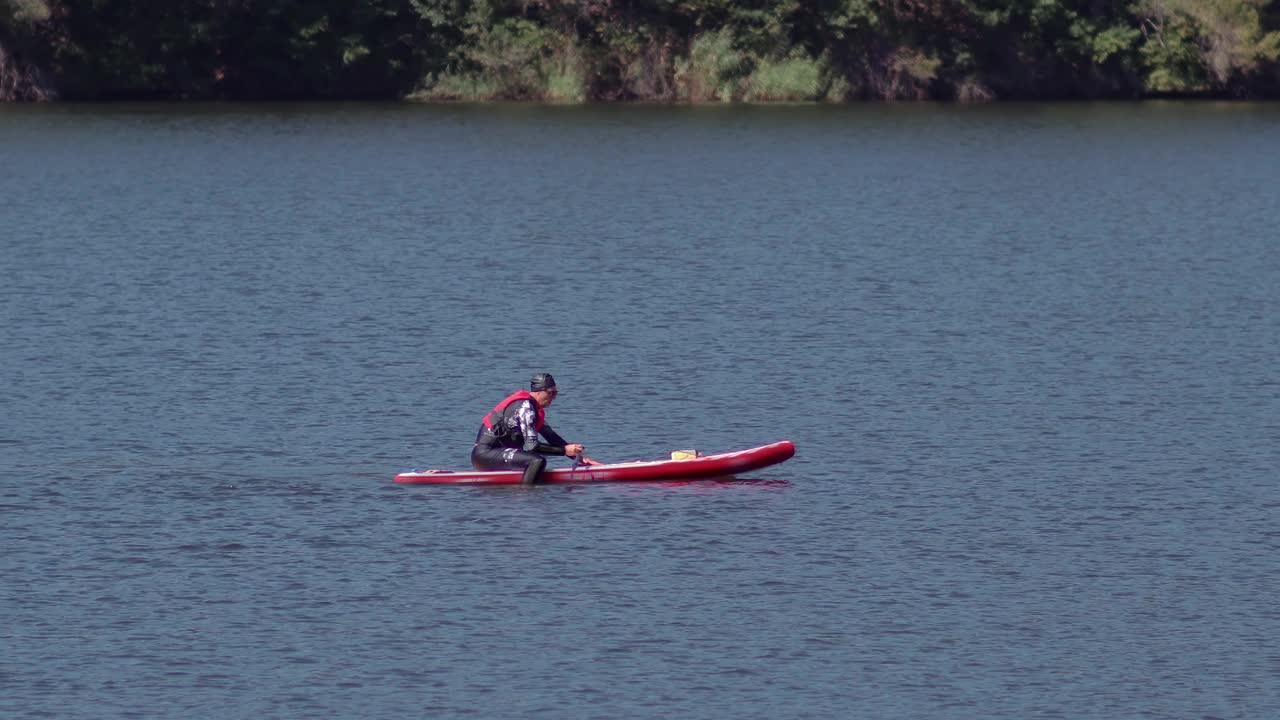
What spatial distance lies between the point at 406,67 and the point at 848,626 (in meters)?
81.3

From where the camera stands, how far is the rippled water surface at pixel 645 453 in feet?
66.6

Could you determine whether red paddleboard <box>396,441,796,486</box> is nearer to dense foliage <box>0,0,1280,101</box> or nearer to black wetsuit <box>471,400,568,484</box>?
black wetsuit <box>471,400,568,484</box>

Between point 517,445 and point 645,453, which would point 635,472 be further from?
point 645,453

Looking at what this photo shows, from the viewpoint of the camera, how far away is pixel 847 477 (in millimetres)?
27922

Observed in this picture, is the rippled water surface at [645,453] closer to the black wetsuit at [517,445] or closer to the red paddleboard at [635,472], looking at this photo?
the red paddleboard at [635,472]

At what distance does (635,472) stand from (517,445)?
1.65m

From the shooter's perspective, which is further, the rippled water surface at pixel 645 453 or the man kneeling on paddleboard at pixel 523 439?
the man kneeling on paddleboard at pixel 523 439

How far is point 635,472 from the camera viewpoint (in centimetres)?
2670

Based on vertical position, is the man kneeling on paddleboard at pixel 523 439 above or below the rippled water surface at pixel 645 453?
above

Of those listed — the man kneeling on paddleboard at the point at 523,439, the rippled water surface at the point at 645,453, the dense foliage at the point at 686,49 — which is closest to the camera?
the rippled water surface at the point at 645,453

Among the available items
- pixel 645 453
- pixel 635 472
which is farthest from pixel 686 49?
pixel 635 472

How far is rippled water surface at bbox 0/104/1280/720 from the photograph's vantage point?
66.6 ft

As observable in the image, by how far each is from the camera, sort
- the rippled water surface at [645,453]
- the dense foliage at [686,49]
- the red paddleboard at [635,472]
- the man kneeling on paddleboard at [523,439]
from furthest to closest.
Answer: the dense foliage at [686,49] → the man kneeling on paddleboard at [523,439] → the red paddleboard at [635,472] → the rippled water surface at [645,453]

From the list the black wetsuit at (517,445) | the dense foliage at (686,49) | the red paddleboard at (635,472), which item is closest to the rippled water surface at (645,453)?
the red paddleboard at (635,472)
